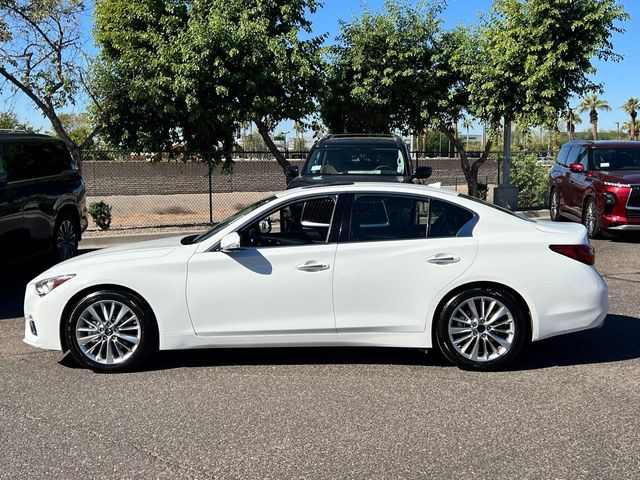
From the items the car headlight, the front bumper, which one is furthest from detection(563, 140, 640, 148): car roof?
the front bumper

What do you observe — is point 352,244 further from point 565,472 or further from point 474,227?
point 565,472

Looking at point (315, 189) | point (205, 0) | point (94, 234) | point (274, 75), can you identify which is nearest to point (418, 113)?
point (274, 75)

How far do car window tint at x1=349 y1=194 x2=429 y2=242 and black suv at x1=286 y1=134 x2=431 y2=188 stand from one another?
4550 mm

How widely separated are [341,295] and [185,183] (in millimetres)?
27890

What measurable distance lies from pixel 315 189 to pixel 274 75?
10061mm

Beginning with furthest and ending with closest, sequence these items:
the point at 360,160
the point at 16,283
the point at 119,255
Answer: the point at 360,160 < the point at 16,283 < the point at 119,255

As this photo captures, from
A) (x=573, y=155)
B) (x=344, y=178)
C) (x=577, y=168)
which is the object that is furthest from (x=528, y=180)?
(x=344, y=178)

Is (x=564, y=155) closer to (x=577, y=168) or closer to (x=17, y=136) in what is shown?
(x=577, y=168)

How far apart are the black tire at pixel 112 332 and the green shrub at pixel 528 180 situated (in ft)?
53.8

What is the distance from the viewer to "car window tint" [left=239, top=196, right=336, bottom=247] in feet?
17.6

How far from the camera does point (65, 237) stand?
9.99 m

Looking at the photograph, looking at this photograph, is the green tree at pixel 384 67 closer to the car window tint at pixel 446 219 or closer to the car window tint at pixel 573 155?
the car window tint at pixel 573 155

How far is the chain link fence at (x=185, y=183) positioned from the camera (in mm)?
21625

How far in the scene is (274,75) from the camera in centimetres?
1497
